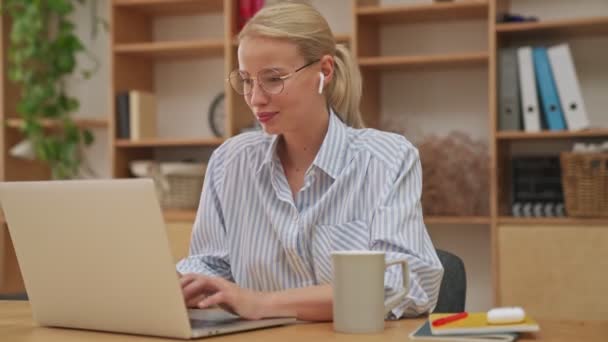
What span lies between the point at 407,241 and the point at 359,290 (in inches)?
11.2

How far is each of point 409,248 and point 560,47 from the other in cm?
194

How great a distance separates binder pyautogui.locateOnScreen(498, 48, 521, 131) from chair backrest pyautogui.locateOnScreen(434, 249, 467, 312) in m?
1.60

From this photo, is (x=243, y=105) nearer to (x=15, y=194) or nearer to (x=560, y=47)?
(x=560, y=47)

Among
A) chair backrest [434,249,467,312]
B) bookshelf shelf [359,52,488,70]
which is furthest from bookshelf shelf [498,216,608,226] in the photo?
chair backrest [434,249,467,312]

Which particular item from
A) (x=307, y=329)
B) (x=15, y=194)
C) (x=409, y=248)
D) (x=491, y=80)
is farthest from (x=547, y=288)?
(x=15, y=194)

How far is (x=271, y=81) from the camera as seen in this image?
170cm

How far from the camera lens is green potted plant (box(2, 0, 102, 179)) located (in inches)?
154

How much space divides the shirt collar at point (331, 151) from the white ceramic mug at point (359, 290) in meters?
0.44

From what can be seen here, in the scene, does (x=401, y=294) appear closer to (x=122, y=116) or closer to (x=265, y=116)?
(x=265, y=116)

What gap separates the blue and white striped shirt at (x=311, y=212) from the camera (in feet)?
5.34

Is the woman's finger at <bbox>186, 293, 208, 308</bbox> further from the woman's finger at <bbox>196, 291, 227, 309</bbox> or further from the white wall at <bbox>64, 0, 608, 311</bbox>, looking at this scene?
the white wall at <bbox>64, 0, 608, 311</bbox>

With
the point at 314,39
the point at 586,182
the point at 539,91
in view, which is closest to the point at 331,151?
the point at 314,39

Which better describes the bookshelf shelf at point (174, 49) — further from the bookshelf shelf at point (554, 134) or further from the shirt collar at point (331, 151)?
the shirt collar at point (331, 151)

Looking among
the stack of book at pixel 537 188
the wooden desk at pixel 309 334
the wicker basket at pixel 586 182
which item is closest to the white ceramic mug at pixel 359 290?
the wooden desk at pixel 309 334
